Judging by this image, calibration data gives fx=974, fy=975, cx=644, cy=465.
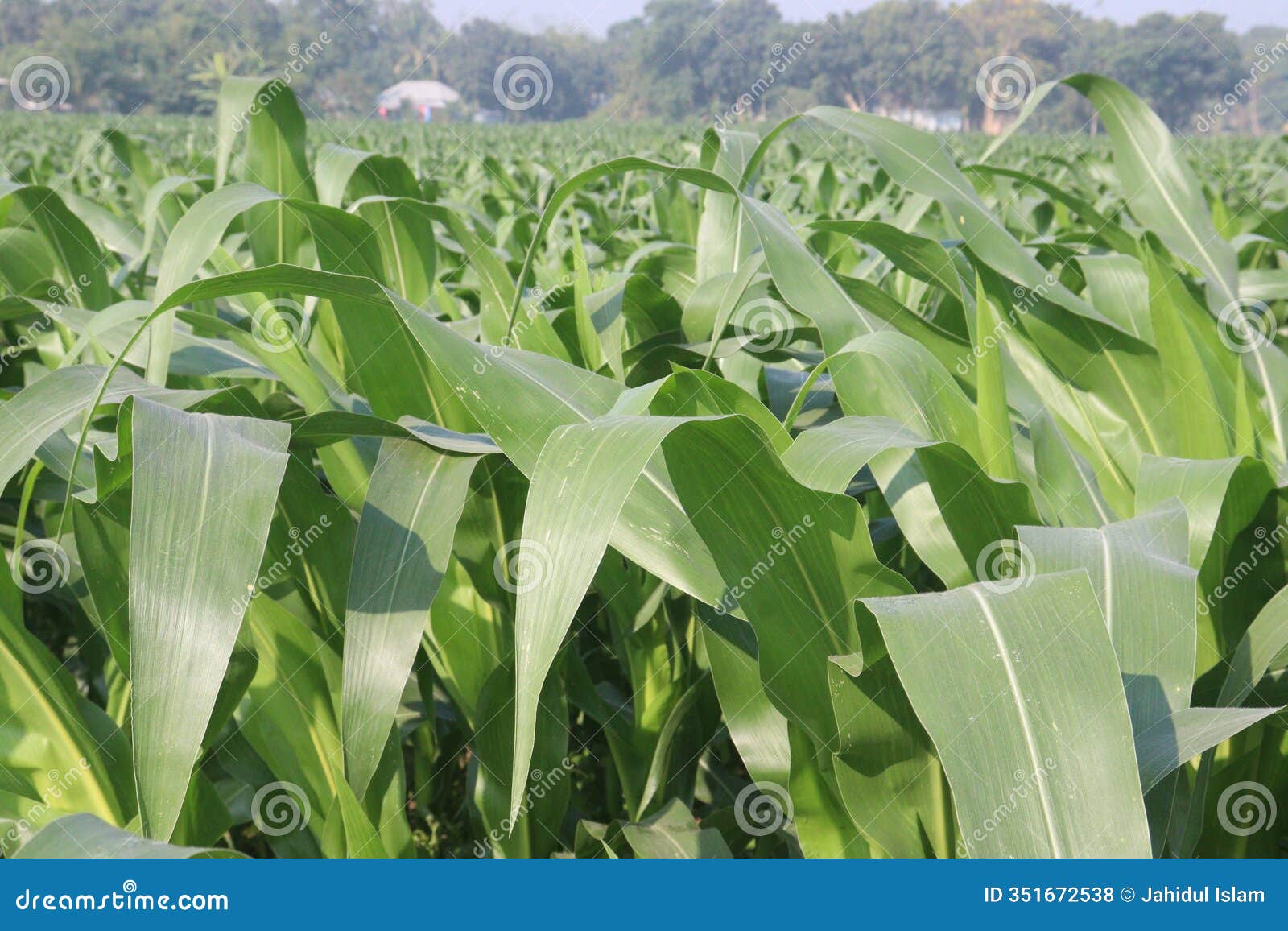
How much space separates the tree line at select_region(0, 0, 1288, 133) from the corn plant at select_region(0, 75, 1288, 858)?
0.99 meters

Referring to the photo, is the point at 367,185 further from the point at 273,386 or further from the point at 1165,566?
the point at 1165,566

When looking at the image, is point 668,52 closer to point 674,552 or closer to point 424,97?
point 674,552

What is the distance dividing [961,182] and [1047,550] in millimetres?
704

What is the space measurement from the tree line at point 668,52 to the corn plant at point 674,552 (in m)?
0.99

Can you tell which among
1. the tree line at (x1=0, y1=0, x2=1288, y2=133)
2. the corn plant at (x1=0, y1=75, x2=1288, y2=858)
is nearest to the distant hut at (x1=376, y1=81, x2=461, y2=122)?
the tree line at (x1=0, y1=0, x2=1288, y2=133)

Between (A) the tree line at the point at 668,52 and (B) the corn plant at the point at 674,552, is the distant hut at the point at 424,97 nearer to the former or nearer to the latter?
(A) the tree line at the point at 668,52

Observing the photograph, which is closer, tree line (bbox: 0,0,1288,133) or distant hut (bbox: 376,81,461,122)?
tree line (bbox: 0,0,1288,133)

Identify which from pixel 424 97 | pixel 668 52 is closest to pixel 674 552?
pixel 668 52

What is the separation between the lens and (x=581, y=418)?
812 millimetres

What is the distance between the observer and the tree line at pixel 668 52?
9.50 meters


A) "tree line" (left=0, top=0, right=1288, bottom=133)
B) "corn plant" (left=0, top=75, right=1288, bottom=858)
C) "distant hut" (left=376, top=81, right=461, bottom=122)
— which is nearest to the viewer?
"corn plant" (left=0, top=75, right=1288, bottom=858)

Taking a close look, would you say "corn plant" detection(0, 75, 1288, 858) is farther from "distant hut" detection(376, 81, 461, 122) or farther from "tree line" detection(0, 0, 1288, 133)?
"distant hut" detection(376, 81, 461, 122)

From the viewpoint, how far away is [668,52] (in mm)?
9961

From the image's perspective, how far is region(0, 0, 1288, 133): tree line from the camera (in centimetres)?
950
